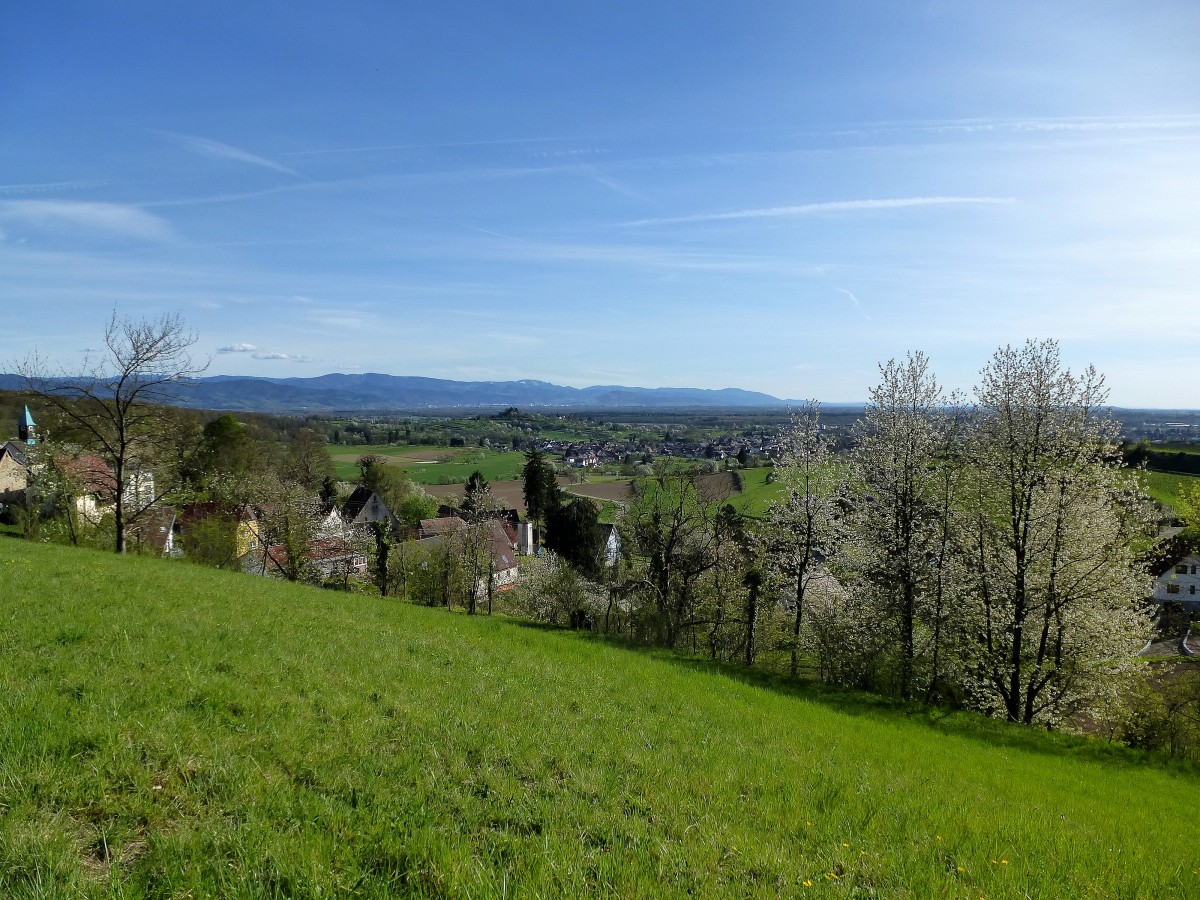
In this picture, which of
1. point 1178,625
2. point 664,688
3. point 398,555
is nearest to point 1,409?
point 398,555

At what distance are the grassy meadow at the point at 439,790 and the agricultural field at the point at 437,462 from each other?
86357 mm

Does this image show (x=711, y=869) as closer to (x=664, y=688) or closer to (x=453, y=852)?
(x=453, y=852)

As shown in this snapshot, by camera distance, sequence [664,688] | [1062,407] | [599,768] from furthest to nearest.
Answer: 1. [1062,407]
2. [664,688]
3. [599,768]

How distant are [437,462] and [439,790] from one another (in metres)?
125

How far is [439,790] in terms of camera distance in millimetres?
5340

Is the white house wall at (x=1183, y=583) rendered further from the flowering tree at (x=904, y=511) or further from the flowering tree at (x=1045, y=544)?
the flowering tree at (x=904, y=511)

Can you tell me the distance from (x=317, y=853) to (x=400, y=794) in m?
1.10

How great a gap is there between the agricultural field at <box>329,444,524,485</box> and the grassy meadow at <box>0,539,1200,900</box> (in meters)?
86.4

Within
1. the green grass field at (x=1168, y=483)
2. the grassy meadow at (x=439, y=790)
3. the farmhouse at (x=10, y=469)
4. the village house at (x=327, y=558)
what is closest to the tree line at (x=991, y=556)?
the grassy meadow at (x=439, y=790)

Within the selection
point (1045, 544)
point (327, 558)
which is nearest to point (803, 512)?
point (1045, 544)

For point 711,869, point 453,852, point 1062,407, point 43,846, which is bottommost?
point 711,869

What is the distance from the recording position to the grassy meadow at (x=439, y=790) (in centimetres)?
407

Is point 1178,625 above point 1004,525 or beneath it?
beneath

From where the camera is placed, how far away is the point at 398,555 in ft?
140
